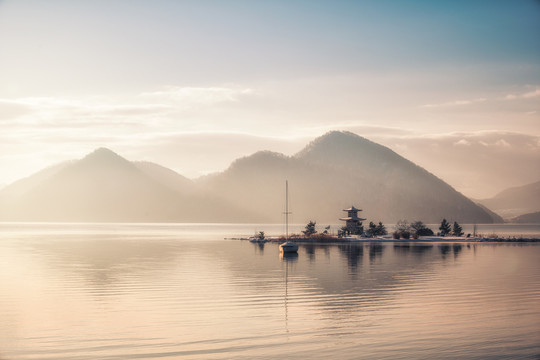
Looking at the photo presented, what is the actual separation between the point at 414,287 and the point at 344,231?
8536 cm

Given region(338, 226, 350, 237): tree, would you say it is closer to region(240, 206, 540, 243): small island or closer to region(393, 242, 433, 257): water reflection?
region(240, 206, 540, 243): small island

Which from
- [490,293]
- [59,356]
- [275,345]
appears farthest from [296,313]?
[490,293]

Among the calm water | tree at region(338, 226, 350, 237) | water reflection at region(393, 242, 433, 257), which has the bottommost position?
the calm water

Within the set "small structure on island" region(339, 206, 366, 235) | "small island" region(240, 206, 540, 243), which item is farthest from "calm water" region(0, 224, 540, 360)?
"small structure on island" region(339, 206, 366, 235)

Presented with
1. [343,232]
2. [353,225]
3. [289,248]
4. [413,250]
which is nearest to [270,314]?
[289,248]

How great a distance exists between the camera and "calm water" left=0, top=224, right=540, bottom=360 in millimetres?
23516

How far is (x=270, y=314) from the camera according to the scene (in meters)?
30.6

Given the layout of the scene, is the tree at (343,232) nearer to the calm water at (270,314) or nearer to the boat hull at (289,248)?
the boat hull at (289,248)

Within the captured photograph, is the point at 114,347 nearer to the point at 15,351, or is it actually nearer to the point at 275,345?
the point at 15,351

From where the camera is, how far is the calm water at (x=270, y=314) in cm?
2352

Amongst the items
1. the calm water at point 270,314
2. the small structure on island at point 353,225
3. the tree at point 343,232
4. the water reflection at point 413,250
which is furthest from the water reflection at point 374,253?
the small structure on island at point 353,225

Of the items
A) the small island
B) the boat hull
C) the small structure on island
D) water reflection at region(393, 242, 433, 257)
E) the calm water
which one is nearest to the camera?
the calm water

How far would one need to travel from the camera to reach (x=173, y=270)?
182ft

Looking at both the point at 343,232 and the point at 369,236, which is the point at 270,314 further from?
the point at 369,236
